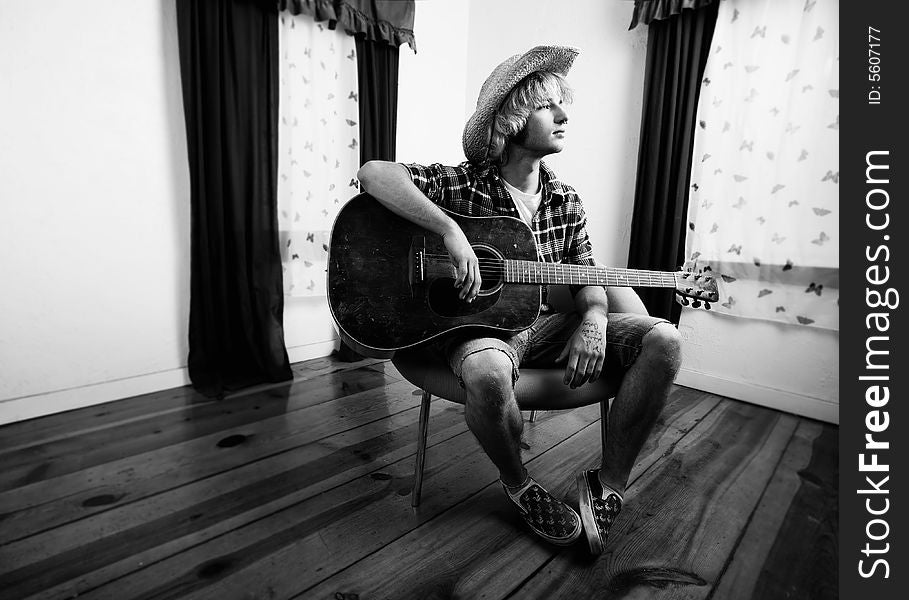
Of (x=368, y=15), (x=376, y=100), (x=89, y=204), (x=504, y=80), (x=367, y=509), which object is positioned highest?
(x=368, y=15)

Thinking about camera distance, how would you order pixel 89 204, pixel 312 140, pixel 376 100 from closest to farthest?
pixel 89 204 < pixel 312 140 < pixel 376 100

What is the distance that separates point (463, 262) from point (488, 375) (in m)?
0.29

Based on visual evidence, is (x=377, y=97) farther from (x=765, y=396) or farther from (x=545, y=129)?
(x=765, y=396)

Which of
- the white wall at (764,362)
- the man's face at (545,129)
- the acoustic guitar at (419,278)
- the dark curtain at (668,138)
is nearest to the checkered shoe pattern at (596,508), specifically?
the acoustic guitar at (419,278)

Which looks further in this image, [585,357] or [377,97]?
[377,97]

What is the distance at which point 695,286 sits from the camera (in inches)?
56.0

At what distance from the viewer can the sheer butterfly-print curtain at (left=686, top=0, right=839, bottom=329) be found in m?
2.04

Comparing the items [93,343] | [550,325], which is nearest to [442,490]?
[550,325]

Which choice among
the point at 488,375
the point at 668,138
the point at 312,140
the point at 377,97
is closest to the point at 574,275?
the point at 488,375

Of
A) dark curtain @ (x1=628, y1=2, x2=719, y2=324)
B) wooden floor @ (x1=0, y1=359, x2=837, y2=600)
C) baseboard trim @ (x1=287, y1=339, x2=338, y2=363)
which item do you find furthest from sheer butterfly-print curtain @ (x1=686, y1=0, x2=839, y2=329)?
baseboard trim @ (x1=287, y1=339, x2=338, y2=363)

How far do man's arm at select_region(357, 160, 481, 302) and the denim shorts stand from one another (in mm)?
132

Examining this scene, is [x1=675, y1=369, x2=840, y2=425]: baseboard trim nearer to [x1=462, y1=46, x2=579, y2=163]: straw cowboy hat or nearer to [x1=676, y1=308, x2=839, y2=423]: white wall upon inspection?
[x1=676, y1=308, x2=839, y2=423]: white wall

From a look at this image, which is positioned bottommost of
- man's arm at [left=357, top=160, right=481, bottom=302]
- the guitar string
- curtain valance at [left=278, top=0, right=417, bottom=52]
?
the guitar string

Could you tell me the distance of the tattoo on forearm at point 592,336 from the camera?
1.21 meters
